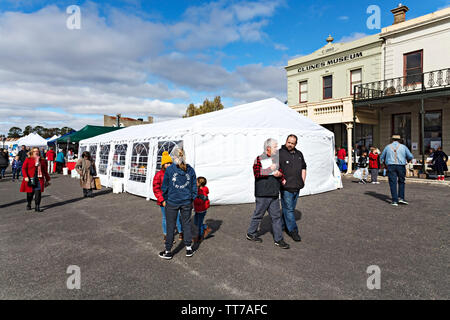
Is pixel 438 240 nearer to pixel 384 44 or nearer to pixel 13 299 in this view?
pixel 13 299

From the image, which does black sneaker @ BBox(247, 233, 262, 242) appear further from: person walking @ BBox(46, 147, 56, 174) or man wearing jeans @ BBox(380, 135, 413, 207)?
person walking @ BBox(46, 147, 56, 174)

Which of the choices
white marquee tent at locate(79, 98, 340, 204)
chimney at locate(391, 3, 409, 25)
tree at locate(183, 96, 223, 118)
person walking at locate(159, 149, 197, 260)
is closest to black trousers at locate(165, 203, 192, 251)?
person walking at locate(159, 149, 197, 260)

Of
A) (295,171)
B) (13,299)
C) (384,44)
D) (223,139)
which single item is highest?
(384,44)

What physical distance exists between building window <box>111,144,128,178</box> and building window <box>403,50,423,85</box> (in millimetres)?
15952

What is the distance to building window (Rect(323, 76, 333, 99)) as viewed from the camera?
785 inches

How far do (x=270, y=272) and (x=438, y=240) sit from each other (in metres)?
3.36

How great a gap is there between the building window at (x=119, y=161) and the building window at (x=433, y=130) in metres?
16.2

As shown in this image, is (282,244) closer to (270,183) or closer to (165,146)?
(270,183)

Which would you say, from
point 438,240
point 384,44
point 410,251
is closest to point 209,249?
point 410,251

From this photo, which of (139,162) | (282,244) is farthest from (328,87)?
(282,244)

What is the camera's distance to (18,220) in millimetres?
6684

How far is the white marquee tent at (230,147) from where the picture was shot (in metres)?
8.09

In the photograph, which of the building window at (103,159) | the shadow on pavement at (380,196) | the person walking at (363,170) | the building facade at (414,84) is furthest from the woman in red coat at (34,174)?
the building facade at (414,84)

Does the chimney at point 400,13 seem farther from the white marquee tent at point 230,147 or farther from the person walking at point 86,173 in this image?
the person walking at point 86,173
